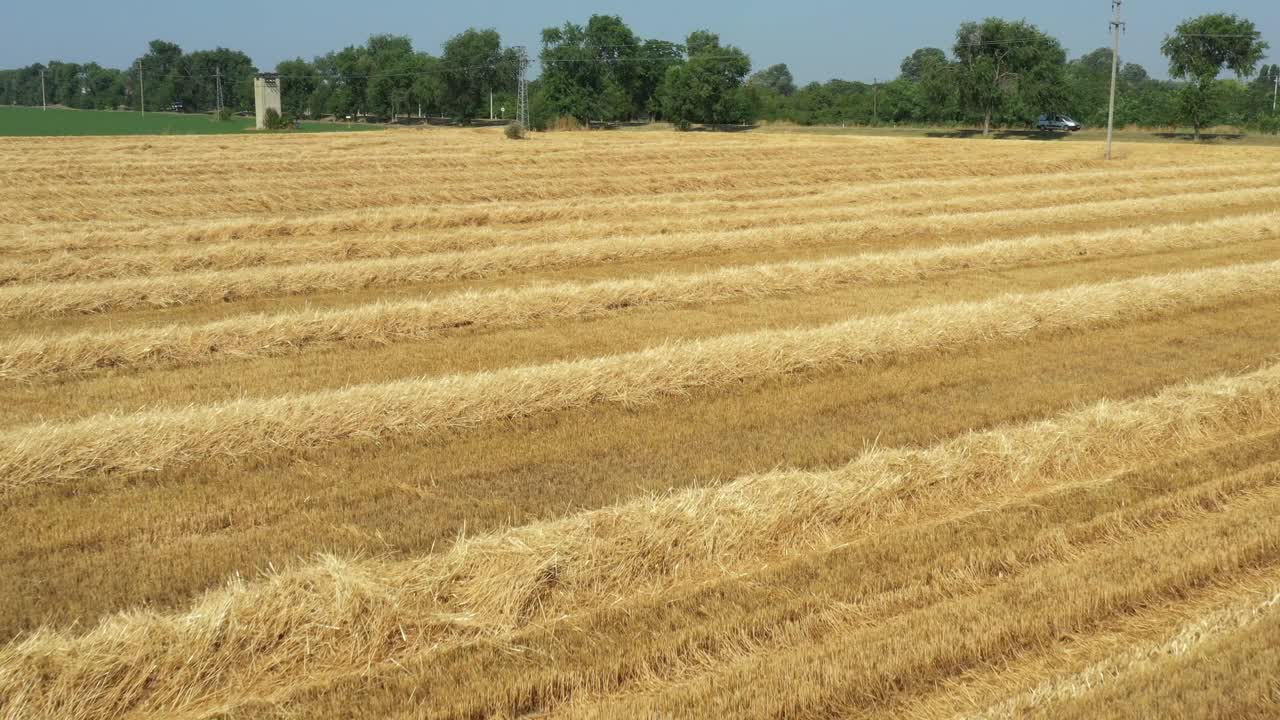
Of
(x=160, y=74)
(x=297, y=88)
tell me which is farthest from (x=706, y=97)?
(x=160, y=74)

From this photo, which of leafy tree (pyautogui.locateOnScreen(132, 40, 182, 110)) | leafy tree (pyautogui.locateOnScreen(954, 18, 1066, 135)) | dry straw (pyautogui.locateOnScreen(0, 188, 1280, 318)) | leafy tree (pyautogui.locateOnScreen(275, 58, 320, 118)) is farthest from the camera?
leafy tree (pyautogui.locateOnScreen(132, 40, 182, 110))

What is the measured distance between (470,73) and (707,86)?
26.5m

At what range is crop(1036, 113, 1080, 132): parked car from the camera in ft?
251

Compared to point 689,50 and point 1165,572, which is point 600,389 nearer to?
point 1165,572

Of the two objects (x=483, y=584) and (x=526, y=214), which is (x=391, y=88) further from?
(x=483, y=584)

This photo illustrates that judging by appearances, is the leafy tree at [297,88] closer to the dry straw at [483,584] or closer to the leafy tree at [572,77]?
the leafy tree at [572,77]

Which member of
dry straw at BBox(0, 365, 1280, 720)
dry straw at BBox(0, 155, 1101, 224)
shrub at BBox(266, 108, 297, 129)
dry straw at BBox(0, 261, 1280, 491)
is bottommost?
dry straw at BBox(0, 365, 1280, 720)

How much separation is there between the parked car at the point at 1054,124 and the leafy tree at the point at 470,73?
5148 cm

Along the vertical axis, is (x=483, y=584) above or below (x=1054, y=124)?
below

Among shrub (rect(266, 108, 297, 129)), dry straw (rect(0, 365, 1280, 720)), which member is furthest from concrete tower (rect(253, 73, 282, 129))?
dry straw (rect(0, 365, 1280, 720))

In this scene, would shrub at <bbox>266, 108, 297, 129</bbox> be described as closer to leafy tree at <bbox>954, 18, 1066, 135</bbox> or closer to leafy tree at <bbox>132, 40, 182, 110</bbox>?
leafy tree at <bbox>954, 18, 1066, 135</bbox>

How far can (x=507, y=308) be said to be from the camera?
562 inches

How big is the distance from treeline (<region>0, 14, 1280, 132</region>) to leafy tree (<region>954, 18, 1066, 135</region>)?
81 millimetres

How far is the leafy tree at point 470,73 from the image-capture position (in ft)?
363
